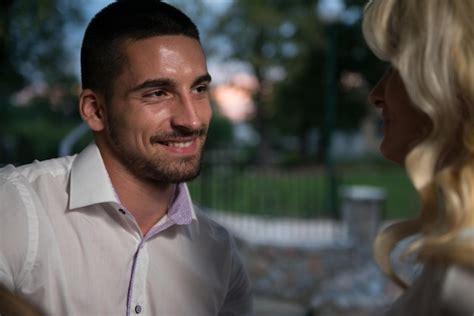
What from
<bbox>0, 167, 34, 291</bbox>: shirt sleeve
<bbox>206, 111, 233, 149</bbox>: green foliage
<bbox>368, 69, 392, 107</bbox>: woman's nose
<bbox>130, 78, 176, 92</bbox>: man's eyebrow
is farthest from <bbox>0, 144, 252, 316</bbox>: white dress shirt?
<bbox>206, 111, 233, 149</bbox>: green foliage

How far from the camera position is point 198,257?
1722 millimetres

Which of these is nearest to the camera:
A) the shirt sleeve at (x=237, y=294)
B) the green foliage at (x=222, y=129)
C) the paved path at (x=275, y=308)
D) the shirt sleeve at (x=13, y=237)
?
the shirt sleeve at (x=13, y=237)

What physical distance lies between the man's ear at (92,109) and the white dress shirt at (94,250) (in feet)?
0.21

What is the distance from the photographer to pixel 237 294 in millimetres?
1811

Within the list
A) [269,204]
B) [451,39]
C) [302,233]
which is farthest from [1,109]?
[451,39]

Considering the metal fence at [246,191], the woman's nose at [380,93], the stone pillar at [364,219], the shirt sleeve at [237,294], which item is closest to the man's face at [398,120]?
the woman's nose at [380,93]

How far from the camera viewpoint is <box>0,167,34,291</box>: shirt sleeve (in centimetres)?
142

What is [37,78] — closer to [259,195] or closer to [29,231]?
[259,195]

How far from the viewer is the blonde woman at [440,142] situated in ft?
3.19

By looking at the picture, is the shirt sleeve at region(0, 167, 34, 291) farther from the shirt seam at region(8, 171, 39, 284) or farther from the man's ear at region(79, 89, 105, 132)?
the man's ear at region(79, 89, 105, 132)

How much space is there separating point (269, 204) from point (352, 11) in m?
9.86

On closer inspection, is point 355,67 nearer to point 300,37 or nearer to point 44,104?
point 300,37

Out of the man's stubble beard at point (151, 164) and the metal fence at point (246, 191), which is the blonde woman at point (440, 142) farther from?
the metal fence at point (246, 191)

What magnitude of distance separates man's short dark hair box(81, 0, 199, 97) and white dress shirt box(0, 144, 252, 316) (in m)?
0.20
